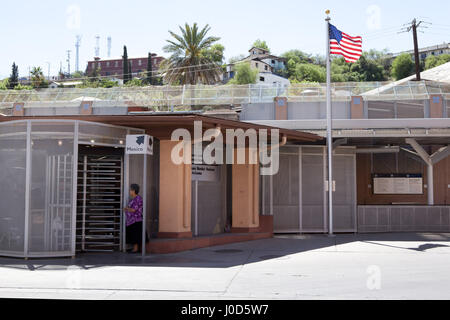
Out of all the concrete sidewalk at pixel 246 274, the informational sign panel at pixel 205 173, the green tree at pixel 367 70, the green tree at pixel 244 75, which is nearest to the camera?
the concrete sidewalk at pixel 246 274

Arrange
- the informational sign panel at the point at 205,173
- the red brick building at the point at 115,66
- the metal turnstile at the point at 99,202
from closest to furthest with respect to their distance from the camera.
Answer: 1. the metal turnstile at the point at 99,202
2. the informational sign panel at the point at 205,173
3. the red brick building at the point at 115,66

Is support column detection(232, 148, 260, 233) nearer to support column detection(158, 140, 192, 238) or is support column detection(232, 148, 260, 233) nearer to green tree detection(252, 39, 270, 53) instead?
support column detection(158, 140, 192, 238)

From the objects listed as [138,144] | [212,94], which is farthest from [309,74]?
[138,144]

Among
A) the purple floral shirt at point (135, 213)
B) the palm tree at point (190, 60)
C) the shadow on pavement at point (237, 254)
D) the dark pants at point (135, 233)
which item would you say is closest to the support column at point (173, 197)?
the shadow on pavement at point (237, 254)

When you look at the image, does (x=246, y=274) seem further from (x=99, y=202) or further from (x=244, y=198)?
(x=244, y=198)

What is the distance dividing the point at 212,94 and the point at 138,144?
25.2 meters

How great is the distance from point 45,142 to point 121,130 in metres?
1.80

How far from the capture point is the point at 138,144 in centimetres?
1205

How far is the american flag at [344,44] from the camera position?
61.1 feet

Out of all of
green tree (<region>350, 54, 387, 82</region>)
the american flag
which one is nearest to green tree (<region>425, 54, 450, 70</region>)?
green tree (<region>350, 54, 387, 82</region>)

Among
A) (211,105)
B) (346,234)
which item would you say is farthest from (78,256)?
(211,105)

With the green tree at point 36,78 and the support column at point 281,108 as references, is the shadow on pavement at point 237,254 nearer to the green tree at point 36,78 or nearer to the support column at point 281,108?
the support column at point 281,108

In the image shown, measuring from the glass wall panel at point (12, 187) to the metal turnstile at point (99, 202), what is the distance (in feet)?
4.34
